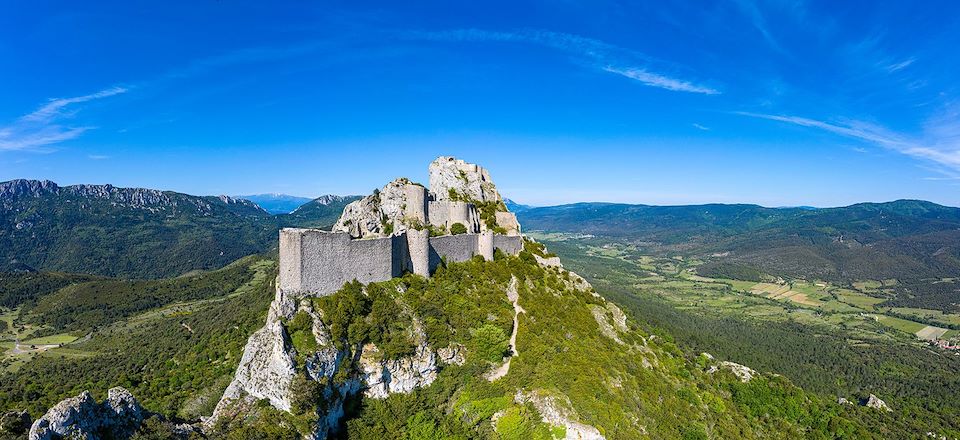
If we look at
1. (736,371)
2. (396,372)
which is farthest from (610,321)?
(396,372)

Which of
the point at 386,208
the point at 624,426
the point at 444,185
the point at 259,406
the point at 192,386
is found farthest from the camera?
the point at 444,185

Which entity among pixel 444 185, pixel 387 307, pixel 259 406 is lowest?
pixel 259 406

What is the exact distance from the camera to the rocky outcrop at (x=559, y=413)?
29867 millimetres

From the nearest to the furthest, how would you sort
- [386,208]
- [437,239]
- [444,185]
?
[437,239], [386,208], [444,185]

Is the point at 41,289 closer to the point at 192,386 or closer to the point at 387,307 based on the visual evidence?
the point at 192,386

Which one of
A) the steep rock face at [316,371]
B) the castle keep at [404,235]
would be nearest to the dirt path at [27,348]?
the castle keep at [404,235]

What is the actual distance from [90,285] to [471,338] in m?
142

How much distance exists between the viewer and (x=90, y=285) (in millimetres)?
132125

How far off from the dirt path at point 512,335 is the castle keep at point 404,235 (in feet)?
15.7

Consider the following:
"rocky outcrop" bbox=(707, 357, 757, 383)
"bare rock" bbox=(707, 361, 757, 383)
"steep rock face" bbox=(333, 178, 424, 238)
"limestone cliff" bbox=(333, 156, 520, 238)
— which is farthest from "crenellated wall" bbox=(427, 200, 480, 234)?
"bare rock" bbox=(707, 361, 757, 383)

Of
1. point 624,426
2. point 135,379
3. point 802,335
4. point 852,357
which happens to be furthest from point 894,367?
point 135,379

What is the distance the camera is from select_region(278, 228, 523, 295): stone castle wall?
31500 millimetres

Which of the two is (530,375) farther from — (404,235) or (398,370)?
(404,235)

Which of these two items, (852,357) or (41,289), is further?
(41,289)
